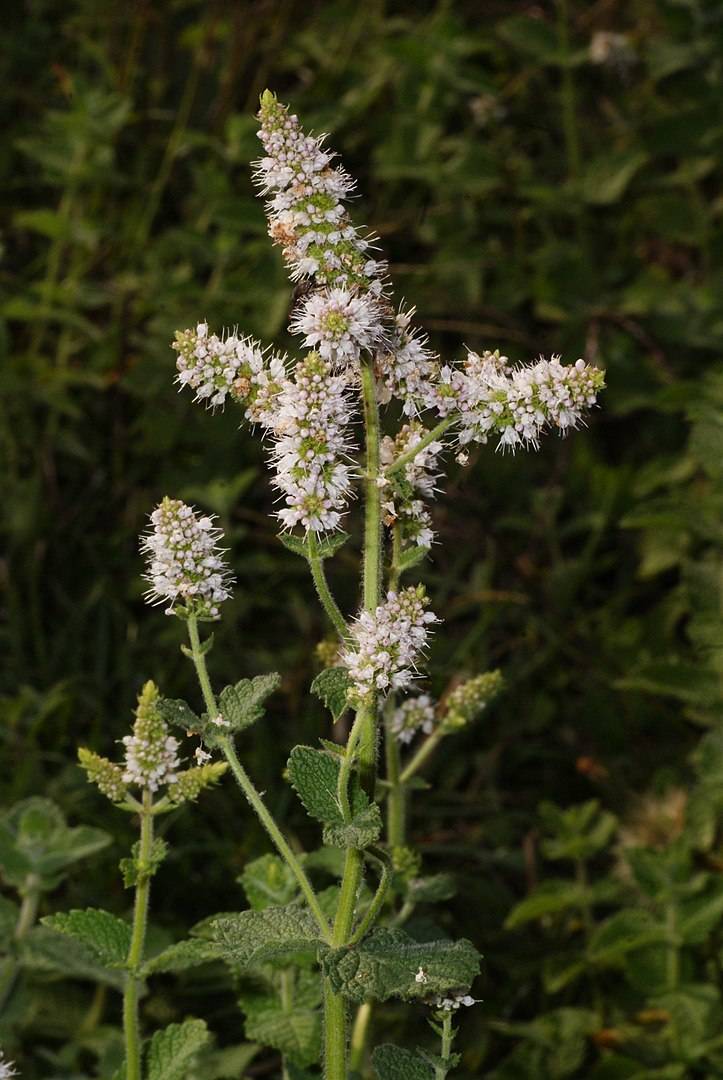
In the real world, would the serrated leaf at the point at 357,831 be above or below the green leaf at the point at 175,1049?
above

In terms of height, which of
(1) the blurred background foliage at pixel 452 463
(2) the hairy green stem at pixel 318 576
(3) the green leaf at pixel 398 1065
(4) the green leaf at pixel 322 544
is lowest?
(3) the green leaf at pixel 398 1065

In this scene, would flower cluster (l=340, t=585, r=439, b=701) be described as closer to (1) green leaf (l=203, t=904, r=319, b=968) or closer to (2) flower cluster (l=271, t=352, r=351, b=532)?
(2) flower cluster (l=271, t=352, r=351, b=532)

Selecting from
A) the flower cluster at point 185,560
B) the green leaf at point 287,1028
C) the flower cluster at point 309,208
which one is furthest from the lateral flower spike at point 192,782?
the flower cluster at point 309,208

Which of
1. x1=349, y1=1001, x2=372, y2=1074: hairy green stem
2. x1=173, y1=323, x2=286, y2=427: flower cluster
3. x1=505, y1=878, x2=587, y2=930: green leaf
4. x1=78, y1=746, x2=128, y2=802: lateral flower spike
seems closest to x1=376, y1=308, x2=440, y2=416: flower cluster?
x1=173, y1=323, x2=286, y2=427: flower cluster

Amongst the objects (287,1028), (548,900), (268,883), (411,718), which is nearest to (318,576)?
(411,718)

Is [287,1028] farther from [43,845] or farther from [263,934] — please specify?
[43,845]

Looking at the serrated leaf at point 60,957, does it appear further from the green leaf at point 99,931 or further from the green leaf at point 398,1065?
the green leaf at point 398,1065
